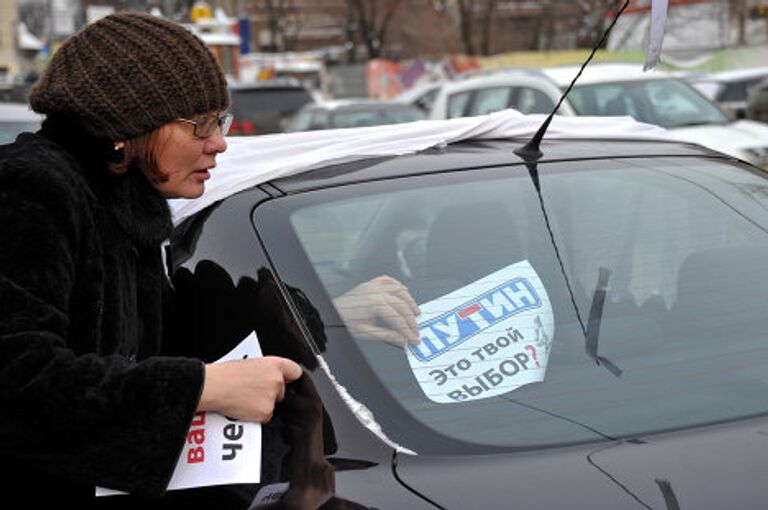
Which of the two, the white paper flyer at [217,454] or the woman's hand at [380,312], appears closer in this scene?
the white paper flyer at [217,454]

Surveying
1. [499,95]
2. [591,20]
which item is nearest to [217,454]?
[499,95]

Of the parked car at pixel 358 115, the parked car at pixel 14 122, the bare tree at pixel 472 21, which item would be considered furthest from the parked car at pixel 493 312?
the bare tree at pixel 472 21

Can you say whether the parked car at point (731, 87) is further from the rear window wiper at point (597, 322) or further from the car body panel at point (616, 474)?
the car body panel at point (616, 474)

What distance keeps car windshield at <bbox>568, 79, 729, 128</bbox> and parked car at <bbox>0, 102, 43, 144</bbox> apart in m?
5.36

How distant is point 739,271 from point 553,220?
0.41 metres

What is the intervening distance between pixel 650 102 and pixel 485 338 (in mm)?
9203

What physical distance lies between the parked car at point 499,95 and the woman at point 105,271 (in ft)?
28.2

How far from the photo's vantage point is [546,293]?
7.95 feet

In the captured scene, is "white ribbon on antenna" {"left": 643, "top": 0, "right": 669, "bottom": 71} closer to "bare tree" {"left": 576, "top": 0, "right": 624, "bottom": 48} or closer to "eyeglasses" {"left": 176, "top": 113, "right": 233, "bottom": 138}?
"eyeglasses" {"left": 176, "top": 113, "right": 233, "bottom": 138}

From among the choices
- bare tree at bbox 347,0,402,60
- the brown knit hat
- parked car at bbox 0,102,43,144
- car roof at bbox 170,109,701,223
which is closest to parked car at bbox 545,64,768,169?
parked car at bbox 0,102,43,144

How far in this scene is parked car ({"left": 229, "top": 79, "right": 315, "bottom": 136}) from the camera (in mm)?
18109

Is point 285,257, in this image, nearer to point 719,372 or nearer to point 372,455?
point 372,455

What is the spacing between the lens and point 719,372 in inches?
88.4

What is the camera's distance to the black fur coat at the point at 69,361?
1853 millimetres
